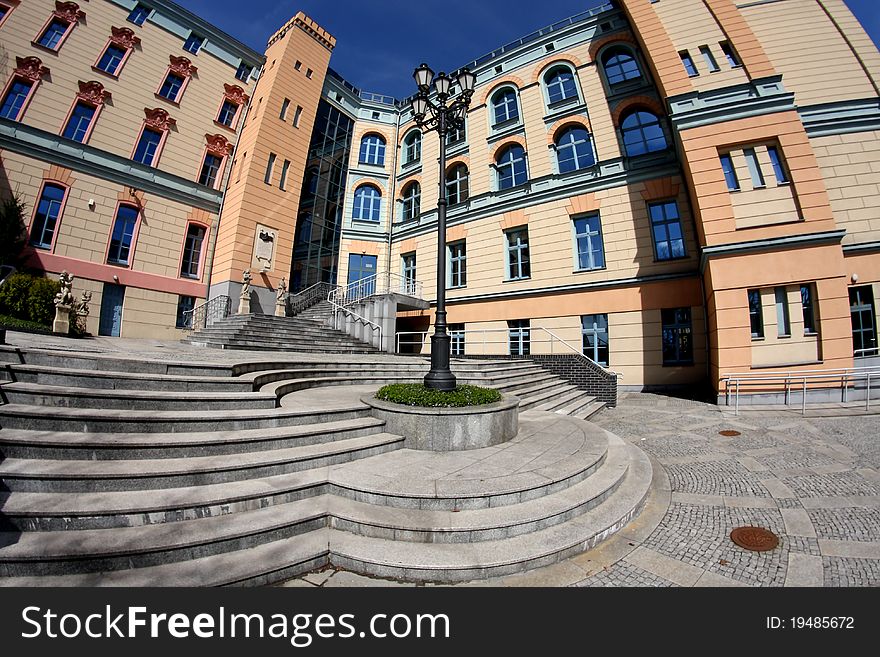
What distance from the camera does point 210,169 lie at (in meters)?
20.2

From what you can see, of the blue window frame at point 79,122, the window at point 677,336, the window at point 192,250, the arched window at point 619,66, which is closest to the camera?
the window at point 677,336

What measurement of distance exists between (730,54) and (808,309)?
1042 centimetres

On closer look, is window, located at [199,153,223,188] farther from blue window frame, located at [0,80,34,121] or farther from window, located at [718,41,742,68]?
window, located at [718,41,742,68]

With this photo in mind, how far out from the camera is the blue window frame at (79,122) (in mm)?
15973

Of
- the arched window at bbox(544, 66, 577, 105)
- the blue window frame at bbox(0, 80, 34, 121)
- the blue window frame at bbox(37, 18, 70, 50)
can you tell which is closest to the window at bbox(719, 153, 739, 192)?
the arched window at bbox(544, 66, 577, 105)

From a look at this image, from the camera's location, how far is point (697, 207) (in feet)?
40.2

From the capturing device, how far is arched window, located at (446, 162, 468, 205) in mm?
20781

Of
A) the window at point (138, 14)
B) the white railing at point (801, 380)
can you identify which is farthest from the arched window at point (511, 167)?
the window at point (138, 14)

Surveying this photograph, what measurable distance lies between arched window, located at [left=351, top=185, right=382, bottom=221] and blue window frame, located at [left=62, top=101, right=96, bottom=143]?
13.9 m

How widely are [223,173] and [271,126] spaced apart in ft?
14.5

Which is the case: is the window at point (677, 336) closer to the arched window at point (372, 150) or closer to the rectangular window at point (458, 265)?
the rectangular window at point (458, 265)

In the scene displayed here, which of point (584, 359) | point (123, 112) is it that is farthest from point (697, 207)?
point (123, 112)

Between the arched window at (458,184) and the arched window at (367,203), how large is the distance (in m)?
6.11

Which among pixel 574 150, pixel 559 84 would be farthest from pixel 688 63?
pixel 559 84
